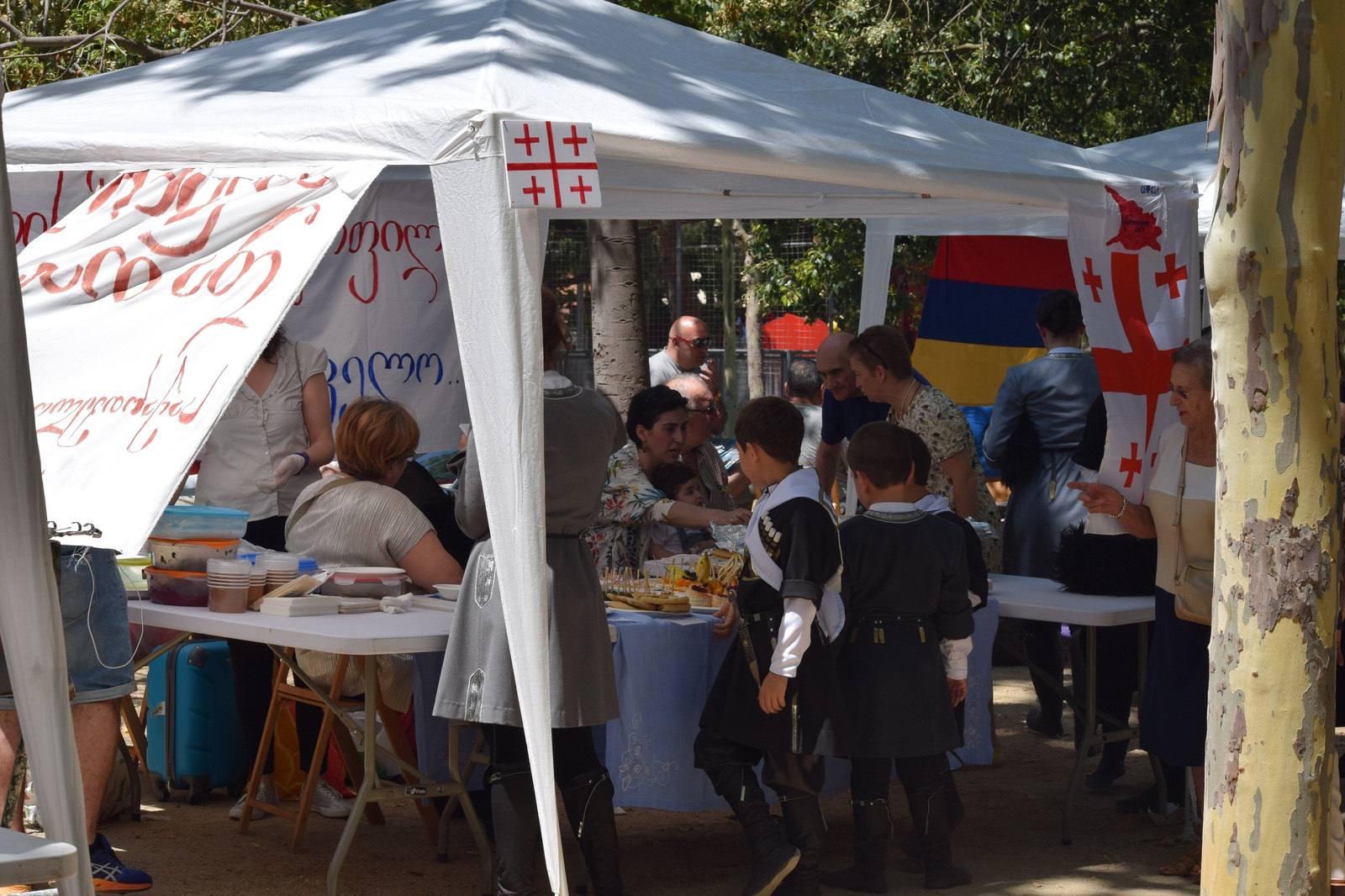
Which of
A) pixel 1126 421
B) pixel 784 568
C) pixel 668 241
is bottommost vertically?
pixel 784 568

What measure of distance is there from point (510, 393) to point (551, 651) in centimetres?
72

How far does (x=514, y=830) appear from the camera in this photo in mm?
4062

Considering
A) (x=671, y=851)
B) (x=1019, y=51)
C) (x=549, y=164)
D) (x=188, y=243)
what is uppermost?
(x=1019, y=51)

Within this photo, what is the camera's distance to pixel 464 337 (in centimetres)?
370

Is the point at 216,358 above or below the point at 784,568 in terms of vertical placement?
above

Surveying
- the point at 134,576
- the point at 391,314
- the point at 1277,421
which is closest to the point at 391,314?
the point at 391,314

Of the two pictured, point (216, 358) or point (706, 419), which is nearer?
point (216, 358)

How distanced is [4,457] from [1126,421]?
3705mm

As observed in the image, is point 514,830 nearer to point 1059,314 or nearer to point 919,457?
point 919,457

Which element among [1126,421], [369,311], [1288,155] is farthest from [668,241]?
[1288,155]

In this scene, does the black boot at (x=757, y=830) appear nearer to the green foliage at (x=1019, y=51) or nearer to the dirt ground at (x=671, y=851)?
the dirt ground at (x=671, y=851)

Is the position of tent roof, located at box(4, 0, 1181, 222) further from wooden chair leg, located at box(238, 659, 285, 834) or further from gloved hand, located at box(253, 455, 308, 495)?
wooden chair leg, located at box(238, 659, 285, 834)

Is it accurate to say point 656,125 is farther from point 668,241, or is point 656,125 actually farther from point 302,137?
point 668,241

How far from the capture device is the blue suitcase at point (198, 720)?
17.2 ft
